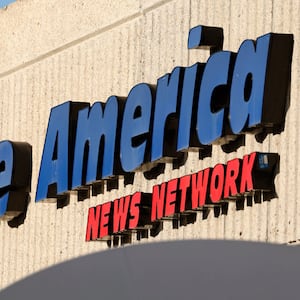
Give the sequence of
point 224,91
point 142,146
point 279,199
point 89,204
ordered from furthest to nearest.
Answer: point 89,204, point 142,146, point 224,91, point 279,199

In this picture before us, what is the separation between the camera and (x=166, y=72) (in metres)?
18.2

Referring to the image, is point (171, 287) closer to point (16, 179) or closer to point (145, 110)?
point (145, 110)

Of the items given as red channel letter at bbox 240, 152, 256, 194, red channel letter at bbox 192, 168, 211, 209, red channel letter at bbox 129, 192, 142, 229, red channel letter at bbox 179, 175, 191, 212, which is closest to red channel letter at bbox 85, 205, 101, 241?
red channel letter at bbox 129, 192, 142, 229

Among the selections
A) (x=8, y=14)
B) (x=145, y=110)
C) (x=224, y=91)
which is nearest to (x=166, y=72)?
(x=145, y=110)

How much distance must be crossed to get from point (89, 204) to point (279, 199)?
15.8 ft

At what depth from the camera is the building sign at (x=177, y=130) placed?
15.6 meters

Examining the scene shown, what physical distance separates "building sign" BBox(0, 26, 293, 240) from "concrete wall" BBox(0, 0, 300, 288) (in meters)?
0.18

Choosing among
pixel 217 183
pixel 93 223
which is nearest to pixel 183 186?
pixel 217 183

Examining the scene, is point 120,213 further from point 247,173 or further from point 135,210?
point 247,173

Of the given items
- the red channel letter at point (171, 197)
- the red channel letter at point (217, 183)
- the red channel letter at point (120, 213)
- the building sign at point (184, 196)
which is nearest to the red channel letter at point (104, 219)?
the building sign at point (184, 196)

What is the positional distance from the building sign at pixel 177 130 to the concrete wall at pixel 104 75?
180 mm

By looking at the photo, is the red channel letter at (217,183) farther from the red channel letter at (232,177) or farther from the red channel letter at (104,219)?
the red channel letter at (104,219)

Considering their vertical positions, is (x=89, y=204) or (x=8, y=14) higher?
(x=8, y=14)

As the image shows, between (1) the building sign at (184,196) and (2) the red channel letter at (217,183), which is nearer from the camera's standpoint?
(1) the building sign at (184,196)
